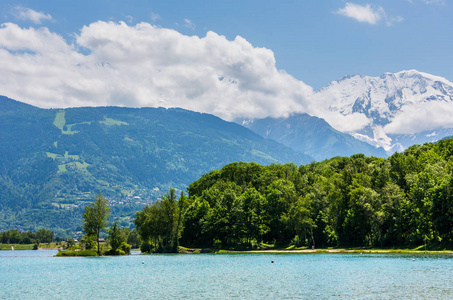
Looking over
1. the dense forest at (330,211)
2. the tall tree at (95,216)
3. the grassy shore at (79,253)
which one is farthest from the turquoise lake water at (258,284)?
the grassy shore at (79,253)

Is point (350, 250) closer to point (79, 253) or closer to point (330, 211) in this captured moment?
point (330, 211)

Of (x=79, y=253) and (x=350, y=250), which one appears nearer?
(x=350, y=250)

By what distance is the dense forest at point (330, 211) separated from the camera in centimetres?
9831

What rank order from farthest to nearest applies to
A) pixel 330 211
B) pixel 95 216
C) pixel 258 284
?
pixel 95 216 < pixel 330 211 < pixel 258 284

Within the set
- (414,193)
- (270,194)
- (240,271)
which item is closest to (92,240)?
(270,194)

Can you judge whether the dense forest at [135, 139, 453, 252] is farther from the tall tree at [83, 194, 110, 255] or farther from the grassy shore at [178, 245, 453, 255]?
the tall tree at [83, 194, 110, 255]

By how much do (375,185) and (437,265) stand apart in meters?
57.4

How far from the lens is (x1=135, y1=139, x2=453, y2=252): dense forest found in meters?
98.3

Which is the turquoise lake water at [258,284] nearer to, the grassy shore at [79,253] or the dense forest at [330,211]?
the dense forest at [330,211]

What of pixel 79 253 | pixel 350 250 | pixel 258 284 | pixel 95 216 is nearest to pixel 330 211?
pixel 350 250

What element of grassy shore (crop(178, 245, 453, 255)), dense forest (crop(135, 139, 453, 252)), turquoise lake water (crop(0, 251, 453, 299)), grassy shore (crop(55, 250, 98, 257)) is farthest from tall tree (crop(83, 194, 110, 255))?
turquoise lake water (crop(0, 251, 453, 299))

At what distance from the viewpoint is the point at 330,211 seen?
407ft

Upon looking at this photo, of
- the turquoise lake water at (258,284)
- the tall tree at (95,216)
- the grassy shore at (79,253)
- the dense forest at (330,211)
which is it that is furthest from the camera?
the grassy shore at (79,253)

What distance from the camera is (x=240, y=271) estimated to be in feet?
233
